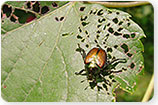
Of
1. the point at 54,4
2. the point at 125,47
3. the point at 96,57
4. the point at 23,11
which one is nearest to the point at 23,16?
the point at 23,11

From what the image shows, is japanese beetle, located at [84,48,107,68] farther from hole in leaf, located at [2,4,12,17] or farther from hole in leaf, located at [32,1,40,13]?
hole in leaf, located at [2,4,12,17]

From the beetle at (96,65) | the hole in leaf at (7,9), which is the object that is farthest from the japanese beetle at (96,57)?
the hole in leaf at (7,9)

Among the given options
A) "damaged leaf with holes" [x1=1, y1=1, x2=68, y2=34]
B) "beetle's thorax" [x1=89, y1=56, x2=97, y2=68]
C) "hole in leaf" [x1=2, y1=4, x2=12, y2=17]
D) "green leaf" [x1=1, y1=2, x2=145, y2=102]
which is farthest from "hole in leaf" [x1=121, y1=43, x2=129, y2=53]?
"hole in leaf" [x1=2, y1=4, x2=12, y2=17]

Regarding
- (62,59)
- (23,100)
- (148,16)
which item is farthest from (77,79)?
(148,16)

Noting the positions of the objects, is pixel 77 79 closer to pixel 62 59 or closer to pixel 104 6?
pixel 62 59

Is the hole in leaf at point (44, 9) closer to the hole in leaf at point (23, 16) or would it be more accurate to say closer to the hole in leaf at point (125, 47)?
the hole in leaf at point (23, 16)

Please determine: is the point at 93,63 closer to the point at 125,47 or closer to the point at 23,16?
the point at 125,47
